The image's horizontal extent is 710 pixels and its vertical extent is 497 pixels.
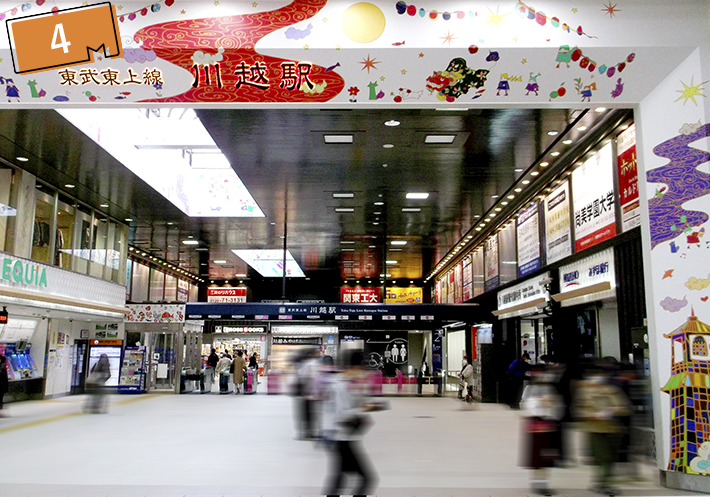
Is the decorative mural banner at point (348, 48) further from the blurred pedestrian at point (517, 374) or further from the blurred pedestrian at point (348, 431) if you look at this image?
the blurred pedestrian at point (517, 374)

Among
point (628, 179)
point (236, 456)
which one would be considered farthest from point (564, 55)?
point (236, 456)

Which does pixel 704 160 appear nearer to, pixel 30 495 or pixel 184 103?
pixel 184 103

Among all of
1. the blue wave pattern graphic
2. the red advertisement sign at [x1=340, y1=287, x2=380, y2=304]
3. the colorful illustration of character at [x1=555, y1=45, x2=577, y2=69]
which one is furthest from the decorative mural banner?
the red advertisement sign at [x1=340, y1=287, x2=380, y2=304]

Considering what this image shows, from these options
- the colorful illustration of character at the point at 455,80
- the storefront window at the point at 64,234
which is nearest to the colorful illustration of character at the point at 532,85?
the colorful illustration of character at the point at 455,80

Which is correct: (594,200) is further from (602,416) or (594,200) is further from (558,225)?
(602,416)

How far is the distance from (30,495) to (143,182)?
884 cm

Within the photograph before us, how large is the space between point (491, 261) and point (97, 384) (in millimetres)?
10674

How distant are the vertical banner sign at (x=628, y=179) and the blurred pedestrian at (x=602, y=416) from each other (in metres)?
3.21

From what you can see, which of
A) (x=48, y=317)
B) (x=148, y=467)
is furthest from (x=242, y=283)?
(x=148, y=467)

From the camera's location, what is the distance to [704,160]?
6.32 m

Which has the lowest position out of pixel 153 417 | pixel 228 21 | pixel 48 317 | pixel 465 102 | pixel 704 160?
pixel 153 417

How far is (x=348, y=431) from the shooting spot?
5.05 m

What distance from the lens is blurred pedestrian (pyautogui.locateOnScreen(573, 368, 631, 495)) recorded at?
596cm

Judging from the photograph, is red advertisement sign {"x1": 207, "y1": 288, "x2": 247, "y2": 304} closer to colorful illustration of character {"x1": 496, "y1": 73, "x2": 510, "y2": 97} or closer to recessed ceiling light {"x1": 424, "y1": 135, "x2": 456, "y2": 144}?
recessed ceiling light {"x1": 424, "y1": 135, "x2": 456, "y2": 144}
